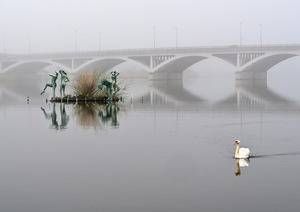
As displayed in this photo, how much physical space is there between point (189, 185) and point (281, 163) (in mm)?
3659

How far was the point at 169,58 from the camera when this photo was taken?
301 ft

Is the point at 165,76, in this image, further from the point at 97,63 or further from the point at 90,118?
the point at 90,118

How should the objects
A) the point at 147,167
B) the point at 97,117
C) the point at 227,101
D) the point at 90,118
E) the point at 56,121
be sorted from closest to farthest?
the point at 147,167, the point at 56,121, the point at 90,118, the point at 97,117, the point at 227,101

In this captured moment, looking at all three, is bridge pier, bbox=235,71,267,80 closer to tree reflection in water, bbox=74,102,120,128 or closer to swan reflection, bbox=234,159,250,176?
tree reflection in water, bbox=74,102,120,128

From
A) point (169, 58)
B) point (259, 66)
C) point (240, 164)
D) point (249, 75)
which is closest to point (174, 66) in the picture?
point (169, 58)

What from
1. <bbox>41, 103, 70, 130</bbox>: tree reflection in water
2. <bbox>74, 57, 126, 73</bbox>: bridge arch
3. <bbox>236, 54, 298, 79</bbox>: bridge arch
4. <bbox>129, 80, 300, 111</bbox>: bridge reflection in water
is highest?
<bbox>74, 57, 126, 73</bbox>: bridge arch

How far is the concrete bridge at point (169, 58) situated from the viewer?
8300 centimetres

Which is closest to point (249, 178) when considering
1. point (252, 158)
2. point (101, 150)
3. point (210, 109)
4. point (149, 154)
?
point (252, 158)

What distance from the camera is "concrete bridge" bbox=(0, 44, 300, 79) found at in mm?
83000

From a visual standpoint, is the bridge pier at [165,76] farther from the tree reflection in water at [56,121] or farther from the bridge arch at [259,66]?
the tree reflection in water at [56,121]

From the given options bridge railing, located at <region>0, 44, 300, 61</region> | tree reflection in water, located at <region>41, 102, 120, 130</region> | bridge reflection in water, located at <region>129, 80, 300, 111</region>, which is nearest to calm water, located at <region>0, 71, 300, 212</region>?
tree reflection in water, located at <region>41, 102, 120, 130</region>

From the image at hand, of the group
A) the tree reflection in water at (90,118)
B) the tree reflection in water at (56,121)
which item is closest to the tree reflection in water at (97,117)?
the tree reflection in water at (90,118)

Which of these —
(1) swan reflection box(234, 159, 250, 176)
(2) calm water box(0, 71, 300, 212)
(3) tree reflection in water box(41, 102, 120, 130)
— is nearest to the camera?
A: (2) calm water box(0, 71, 300, 212)

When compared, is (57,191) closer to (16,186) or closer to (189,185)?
(16,186)
